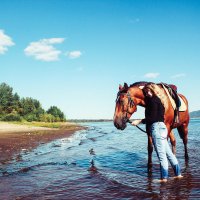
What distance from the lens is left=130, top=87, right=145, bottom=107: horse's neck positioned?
7.18 meters

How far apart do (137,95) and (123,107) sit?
57 centimetres

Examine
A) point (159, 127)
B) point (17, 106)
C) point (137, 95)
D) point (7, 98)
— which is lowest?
point (159, 127)

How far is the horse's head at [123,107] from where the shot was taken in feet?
22.5

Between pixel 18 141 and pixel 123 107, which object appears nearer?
pixel 123 107

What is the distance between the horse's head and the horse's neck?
95 millimetres

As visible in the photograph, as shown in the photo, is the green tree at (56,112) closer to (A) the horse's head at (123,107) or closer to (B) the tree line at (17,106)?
(B) the tree line at (17,106)

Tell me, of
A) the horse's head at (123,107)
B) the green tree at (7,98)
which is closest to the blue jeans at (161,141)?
the horse's head at (123,107)

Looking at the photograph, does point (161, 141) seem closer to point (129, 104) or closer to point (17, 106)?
point (129, 104)

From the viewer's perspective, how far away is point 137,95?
23.7ft

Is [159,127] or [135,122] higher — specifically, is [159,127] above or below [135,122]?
below

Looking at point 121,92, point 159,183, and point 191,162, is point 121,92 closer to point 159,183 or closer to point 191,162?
point 159,183

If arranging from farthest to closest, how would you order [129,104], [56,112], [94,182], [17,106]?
[56,112] → [17,106] → [129,104] → [94,182]

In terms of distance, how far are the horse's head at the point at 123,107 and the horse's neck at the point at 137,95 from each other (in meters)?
0.10

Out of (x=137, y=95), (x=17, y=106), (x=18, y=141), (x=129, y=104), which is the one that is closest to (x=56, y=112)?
(x=17, y=106)
